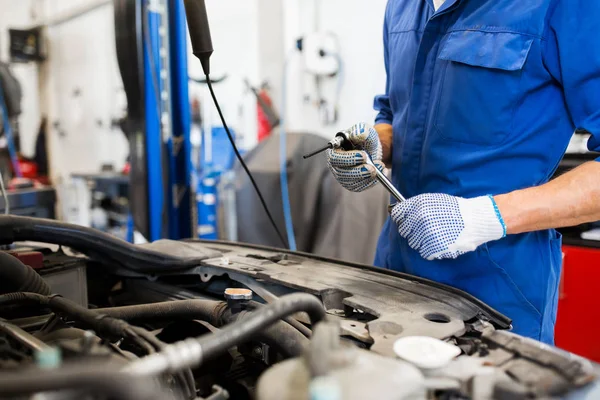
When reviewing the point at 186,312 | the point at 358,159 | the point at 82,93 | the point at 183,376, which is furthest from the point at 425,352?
the point at 82,93

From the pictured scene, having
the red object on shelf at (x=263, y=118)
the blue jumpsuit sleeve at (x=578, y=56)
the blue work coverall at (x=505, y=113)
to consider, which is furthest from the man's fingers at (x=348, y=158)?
the red object on shelf at (x=263, y=118)

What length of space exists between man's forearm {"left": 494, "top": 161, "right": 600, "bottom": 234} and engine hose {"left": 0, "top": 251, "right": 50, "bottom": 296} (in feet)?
2.93

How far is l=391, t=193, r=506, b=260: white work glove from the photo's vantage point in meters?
0.88

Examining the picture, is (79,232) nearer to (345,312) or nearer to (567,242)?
(345,312)

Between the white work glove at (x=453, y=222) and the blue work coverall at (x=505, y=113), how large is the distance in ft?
0.38

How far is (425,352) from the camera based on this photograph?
1.83ft

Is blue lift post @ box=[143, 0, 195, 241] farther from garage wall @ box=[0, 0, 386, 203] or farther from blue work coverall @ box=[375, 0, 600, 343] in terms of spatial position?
blue work coverall @ box=[375, 0, 600, 343]

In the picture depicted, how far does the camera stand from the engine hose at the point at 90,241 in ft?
3.16

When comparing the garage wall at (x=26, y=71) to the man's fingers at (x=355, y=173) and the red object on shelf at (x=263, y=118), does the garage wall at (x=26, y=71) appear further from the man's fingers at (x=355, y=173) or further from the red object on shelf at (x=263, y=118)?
the man's fingers at (x=355, y=173)

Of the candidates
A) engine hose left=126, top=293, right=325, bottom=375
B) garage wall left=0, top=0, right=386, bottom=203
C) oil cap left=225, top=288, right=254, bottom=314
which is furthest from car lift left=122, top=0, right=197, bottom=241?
engine hose left=126, top=293, right=325, bottom=375

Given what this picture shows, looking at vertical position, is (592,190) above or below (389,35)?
below

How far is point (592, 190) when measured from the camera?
0.89 meters

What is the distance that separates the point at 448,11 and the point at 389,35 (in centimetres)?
24

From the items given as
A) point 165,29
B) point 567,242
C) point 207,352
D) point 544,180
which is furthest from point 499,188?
point 165,29
